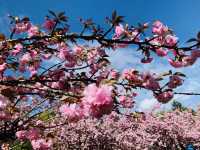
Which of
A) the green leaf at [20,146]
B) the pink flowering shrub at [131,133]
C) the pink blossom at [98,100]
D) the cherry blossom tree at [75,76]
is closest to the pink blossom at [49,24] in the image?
the cherry blossom tree at [75,76]

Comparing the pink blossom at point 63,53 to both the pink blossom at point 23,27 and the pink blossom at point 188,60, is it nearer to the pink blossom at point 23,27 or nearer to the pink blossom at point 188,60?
the pink blossom at point 23,27

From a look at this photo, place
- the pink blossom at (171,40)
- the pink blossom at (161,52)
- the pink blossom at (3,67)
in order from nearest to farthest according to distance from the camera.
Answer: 1. the pink blossom at (171,40)
2. the pink blossom at (161,52)
3. the pink blossom at (3,67)

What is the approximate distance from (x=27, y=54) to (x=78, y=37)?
5.93ft

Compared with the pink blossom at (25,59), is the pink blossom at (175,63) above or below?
below

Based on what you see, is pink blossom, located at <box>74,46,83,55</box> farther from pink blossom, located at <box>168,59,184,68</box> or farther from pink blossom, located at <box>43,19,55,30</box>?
pink blossom, located at <box>168,59,184,68</box>

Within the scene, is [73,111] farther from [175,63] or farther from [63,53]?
[63,53]

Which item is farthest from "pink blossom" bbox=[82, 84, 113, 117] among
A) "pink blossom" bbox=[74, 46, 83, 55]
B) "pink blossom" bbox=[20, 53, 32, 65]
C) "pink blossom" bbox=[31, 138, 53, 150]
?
"pink blossom" bbox=[74, 46, 83, 55]

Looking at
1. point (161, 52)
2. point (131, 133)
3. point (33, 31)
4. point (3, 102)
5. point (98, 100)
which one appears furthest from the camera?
point (131, 133)

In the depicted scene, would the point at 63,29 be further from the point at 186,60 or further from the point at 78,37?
the point at 186,60

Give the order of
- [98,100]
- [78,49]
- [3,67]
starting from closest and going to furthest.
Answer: [98,100] < [3,67] < [78,49]

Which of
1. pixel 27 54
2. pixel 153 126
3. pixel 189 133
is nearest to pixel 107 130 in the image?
pixel 153 126

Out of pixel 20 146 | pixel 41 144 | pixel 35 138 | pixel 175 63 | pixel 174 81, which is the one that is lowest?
pixel 20 146

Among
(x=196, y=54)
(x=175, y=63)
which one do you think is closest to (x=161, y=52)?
(x=175, y=63)

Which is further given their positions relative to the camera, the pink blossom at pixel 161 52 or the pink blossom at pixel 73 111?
the pink blossom at pixel 161 52
